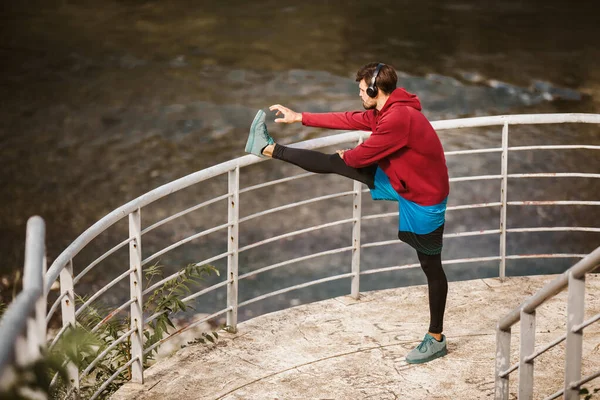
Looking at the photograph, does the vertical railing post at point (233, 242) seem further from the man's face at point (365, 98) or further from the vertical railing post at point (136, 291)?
the man's face at point (365, 98)

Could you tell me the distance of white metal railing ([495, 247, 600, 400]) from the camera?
3.23 metres

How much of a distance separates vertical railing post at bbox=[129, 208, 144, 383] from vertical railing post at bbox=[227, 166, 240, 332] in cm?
58

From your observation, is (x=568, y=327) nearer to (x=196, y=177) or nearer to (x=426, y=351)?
(x=426, y=351)

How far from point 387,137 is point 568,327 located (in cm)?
157

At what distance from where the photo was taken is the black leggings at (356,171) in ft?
16.1

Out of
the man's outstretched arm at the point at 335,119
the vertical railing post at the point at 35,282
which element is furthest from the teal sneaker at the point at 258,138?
the vertical railing post at the point at 35,282

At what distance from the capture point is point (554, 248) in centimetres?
1146

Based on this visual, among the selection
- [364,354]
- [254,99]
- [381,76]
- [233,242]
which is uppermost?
[381,76]

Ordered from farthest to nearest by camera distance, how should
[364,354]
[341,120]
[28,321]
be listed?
[364,354], [341,120], [28,321]

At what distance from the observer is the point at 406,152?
15.5 feet

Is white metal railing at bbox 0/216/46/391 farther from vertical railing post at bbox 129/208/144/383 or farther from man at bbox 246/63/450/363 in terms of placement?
man at bbox 246/63/450/363

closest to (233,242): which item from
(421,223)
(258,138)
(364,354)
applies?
(258,138)

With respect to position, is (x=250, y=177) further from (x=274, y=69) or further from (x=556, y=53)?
(x=556, y=53)

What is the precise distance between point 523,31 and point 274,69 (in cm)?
543
